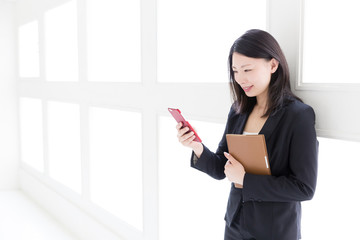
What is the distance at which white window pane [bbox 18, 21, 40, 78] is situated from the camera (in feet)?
16.6

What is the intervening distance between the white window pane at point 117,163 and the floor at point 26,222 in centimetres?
62

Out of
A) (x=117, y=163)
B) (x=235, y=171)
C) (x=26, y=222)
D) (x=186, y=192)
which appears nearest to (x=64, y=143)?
(x=26, y=222)

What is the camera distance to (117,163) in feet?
11.4

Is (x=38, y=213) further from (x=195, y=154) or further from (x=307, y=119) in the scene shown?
(x=307, y=119)

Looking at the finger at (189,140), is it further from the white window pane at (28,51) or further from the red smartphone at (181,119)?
the white window pane at (28,51)

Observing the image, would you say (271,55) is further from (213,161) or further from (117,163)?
(117,163)

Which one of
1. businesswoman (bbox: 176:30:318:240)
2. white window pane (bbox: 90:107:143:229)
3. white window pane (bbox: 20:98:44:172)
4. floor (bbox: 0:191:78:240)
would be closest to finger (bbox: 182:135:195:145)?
businesswoman (bbox: 176:30:318:240)

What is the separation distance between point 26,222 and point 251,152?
3290mm

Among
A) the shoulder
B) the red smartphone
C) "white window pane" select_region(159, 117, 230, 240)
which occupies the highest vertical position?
the shoulder

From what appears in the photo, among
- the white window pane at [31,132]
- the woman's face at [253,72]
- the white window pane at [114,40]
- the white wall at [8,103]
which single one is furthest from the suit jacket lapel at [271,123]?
the white wall at [8,103]

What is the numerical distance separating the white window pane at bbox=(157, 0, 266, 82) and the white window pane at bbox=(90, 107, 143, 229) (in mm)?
779

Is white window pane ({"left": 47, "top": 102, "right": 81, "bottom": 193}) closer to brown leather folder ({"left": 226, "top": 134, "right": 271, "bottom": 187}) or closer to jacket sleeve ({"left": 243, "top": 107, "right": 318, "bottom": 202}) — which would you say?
brown leather folder ({"left": 226, "top": 134, "right": 271, "bottom": 187})

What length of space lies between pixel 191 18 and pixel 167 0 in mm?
238

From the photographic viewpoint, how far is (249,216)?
1.61m
